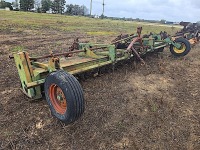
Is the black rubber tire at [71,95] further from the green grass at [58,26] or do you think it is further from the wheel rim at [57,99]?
the green grass at [58,26]

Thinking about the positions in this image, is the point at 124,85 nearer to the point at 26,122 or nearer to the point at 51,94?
the point at 51,94

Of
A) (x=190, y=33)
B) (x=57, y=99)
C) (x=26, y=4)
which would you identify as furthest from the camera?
(x=26, y=4)

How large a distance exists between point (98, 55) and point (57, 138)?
338 cm

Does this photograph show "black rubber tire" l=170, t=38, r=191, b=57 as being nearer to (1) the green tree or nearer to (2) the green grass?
(2) the green grass

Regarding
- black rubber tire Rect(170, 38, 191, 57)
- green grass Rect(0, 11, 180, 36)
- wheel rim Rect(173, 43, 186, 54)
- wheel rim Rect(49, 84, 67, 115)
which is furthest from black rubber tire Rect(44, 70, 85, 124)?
green grass Rect(0, 11, 180, 36)

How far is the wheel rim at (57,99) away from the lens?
400cm

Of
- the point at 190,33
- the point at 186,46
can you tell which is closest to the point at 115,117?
the point at 186,46

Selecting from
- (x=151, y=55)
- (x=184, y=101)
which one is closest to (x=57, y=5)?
(x=151, y=55)

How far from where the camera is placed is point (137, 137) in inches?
145

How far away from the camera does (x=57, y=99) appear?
4188 mm

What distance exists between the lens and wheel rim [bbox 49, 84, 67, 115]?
4.00 meters

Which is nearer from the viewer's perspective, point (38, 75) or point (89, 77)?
point (38, 75)

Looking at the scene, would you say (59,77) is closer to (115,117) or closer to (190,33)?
(115,117)

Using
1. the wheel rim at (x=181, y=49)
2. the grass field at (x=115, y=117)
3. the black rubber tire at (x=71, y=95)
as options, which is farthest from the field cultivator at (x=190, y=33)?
the black rubber tire at (x=71, y=95)
